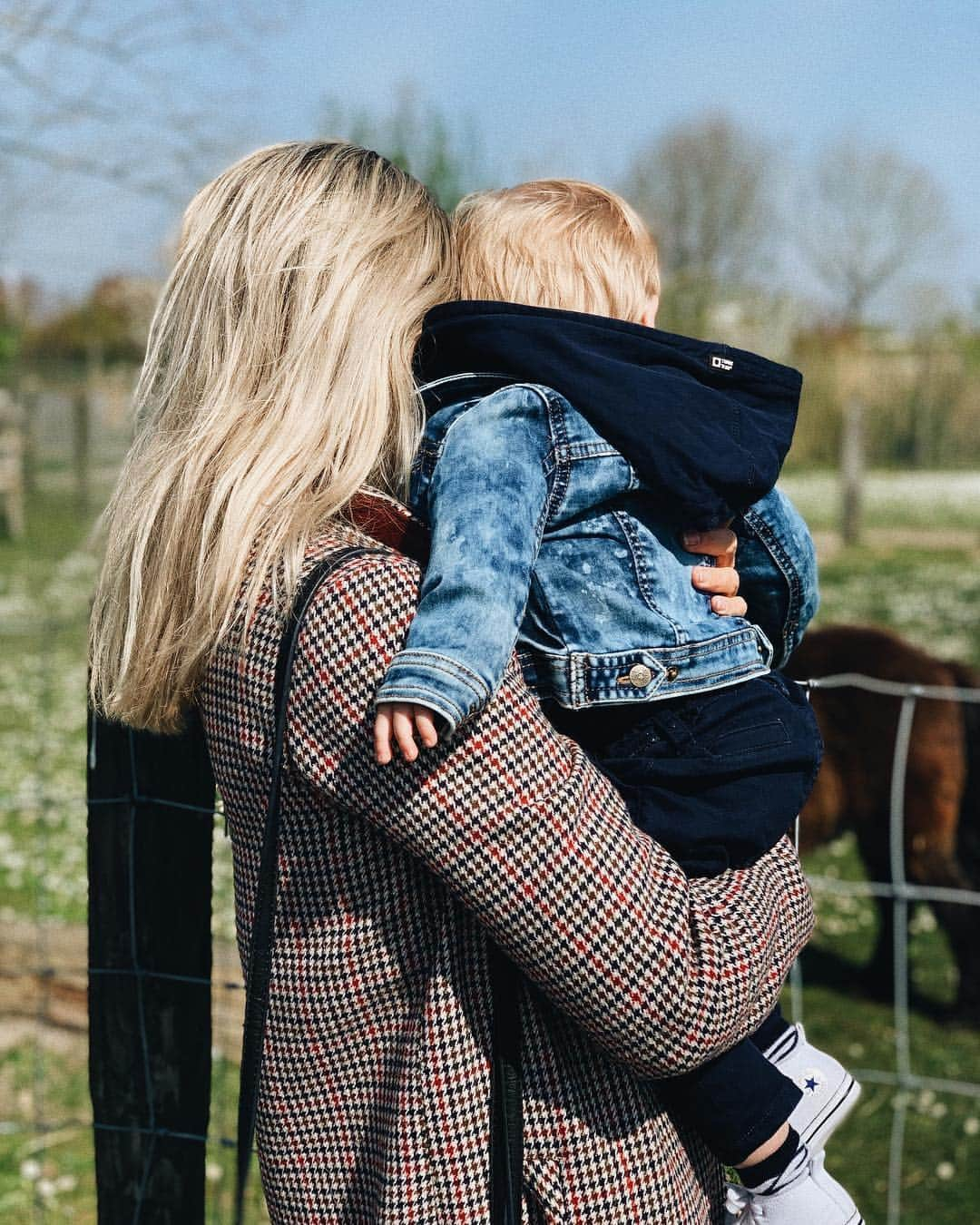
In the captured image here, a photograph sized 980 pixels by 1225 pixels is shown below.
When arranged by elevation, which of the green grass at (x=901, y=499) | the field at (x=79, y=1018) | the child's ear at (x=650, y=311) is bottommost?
the field at (x=79, y=1018)

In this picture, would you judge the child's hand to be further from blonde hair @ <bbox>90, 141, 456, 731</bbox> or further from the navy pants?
the navy pants

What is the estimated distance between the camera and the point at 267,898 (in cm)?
126

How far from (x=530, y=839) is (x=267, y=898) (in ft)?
0.92

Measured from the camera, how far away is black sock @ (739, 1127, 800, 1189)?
1.39 meters

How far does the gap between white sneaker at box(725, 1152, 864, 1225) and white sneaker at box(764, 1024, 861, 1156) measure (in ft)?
0.12

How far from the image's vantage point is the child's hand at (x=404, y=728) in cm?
115

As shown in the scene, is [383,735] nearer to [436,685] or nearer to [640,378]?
[436,685]

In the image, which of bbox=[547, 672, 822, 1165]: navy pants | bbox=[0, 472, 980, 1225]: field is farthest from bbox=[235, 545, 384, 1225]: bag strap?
bbox=[0, 472, 980, 1225]: field

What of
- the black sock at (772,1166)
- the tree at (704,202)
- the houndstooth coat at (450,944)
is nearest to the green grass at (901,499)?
the tree at (704,202)

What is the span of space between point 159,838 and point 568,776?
88 centimetres

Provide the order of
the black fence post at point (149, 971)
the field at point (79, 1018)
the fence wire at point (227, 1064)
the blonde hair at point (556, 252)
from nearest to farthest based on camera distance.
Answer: the blonde hair at point (556, 252) → the black fence post at point (149, 971) → the fence wire at point (227, 1064) → the field at point (79, 1018)

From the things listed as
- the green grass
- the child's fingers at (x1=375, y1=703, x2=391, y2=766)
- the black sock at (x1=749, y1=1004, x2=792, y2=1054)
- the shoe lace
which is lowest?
the green grass

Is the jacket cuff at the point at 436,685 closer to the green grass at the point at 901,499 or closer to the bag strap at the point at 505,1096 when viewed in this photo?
the bag strap at the point at 505,1096

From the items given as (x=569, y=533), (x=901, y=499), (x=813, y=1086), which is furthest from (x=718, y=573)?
(x=901, y=499)
